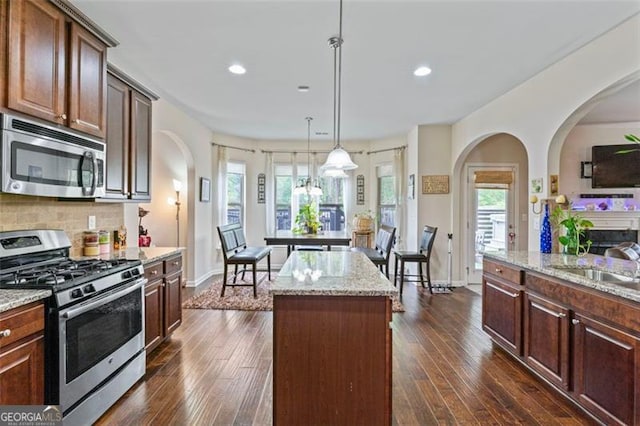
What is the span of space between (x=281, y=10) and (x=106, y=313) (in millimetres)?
2333

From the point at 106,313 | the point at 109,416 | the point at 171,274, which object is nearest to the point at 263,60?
the point at 171,274

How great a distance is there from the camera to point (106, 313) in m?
2.14

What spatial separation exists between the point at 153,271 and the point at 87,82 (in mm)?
1499

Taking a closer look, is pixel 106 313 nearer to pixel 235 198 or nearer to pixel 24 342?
pixel 24 342

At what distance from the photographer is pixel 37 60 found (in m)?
1.99

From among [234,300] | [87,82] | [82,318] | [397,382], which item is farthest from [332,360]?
[234,300]

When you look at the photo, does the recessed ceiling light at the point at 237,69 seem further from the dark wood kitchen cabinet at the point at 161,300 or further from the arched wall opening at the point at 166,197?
the arched wall opening at the point at 166,197

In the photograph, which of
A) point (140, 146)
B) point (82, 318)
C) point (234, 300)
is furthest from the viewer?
point (234, 300)

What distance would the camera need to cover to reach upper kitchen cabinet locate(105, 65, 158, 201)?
278 cm

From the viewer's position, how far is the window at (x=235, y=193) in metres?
6.76

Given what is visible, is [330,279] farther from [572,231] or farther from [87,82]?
[572,231]

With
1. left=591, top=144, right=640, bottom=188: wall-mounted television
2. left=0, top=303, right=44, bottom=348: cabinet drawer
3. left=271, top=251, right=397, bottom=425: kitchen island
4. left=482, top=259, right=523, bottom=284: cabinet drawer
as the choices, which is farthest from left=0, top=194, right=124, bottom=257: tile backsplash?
left=591, top=144, right=640, bottom=188: wall-mounted television

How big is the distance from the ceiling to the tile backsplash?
141cm

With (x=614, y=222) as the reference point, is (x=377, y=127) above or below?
above
